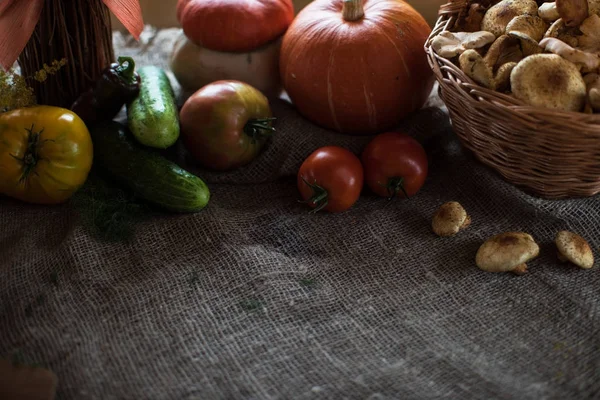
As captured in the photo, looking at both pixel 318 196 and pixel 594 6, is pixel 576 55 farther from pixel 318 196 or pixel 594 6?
pixel 318 196

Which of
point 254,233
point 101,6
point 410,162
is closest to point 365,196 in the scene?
point 410,162

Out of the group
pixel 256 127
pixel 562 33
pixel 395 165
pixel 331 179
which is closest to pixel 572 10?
pixel 562 33

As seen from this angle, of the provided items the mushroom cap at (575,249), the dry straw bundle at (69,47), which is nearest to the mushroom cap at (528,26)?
the mushroom cap at (575,249)

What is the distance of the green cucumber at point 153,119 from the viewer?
1209 millimetres

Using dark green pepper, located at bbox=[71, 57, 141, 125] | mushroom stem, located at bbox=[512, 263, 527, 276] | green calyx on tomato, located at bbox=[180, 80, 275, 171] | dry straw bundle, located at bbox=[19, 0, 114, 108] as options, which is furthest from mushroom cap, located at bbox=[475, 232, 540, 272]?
dry straw bundle, located at bbox=[19, 0, 114, 108]

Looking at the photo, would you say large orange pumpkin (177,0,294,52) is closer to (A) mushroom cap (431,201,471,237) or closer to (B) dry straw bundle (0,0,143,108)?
(B) dry straw bundle (0,0,143,108)

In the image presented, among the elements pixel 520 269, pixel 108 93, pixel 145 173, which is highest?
pixel 108 93

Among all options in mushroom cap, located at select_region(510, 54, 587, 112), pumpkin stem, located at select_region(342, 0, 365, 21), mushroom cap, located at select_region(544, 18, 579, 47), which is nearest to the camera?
mushroom cap, located at select_region(510, 54, 587, 112)

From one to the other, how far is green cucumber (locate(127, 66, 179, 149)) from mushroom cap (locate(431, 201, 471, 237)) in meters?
0.53

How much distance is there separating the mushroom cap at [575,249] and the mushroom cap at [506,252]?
1.6 inches

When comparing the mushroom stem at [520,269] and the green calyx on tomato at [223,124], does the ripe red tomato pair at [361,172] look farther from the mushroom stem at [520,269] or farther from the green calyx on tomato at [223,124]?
the mushroom stem at [520,269]

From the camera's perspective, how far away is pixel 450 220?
1169 millimetres

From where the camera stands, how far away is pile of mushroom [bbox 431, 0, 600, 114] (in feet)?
3.30

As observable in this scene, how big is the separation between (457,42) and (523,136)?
0.73 ft
